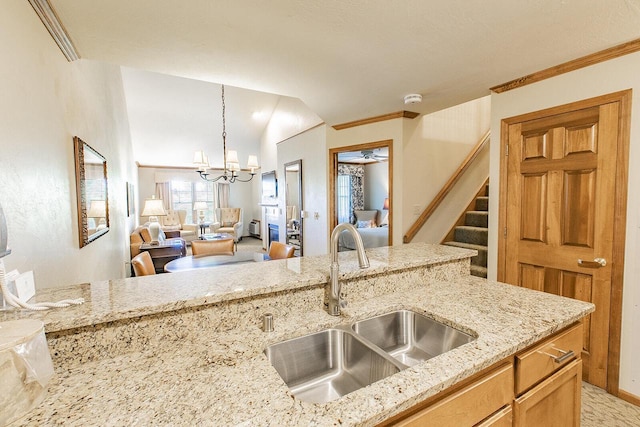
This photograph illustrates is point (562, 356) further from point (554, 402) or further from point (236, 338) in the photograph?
point (236, 338)

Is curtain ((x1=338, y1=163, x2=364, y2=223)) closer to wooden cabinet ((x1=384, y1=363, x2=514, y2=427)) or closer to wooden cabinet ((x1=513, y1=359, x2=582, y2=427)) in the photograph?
wooden cabinet ((x1=513, y1=359, x2=582, y2=427))

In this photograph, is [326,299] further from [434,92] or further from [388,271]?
[434,92]

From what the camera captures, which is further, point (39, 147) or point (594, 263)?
point (594, 263)

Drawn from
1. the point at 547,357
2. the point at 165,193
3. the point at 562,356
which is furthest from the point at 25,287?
the point at 165,193

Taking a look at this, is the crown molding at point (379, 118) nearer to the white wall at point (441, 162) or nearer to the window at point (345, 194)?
the white wall at point (441, 162)

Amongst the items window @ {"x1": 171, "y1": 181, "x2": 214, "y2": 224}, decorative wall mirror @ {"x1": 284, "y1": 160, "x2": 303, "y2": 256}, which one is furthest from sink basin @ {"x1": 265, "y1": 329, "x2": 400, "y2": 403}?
window @ {"x1": 171, "y1": 181, "x2": 214, "y2": 224}

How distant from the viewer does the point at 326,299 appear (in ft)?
4.41

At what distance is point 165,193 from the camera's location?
884 centimetres

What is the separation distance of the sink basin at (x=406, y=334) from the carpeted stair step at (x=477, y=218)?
2.93 meters

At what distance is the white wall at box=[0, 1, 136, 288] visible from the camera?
1.12 metres

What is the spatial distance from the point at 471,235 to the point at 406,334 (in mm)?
2764

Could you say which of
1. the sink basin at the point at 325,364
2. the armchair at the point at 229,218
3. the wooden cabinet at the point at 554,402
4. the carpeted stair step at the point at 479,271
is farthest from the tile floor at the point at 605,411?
the armchair at the point at 229,218

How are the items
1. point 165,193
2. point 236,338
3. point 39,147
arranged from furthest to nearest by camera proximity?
point 165,193, point 39,147, point 236,338

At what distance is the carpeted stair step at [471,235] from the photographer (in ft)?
11.7
